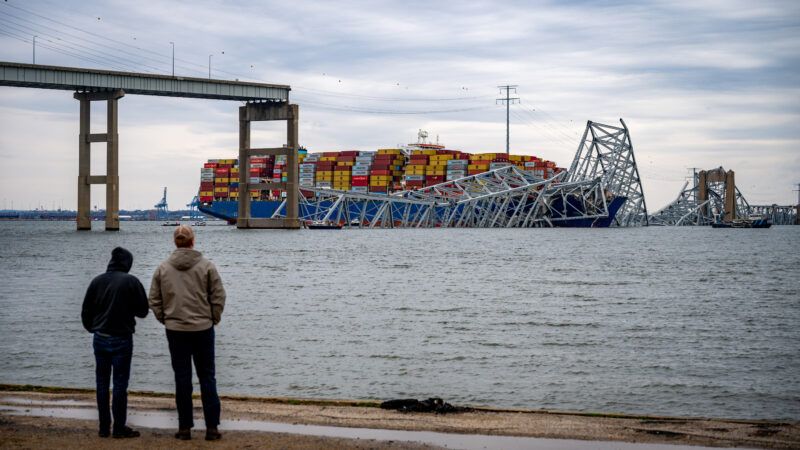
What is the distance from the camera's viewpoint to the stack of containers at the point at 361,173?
573ft

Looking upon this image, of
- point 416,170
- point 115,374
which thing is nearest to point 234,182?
point 416,170

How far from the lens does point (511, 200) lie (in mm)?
148250

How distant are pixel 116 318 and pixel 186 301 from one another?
2.69 ft

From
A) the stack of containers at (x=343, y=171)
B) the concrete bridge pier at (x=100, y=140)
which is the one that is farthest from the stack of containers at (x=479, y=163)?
the concrete bridge pier at (x=100, y=140)

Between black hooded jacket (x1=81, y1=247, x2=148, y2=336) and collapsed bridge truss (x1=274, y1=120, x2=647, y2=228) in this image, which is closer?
black hooded jacket (x1=81, y1=247, x2=148, y2=336)

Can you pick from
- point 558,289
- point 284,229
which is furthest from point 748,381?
point 284,229

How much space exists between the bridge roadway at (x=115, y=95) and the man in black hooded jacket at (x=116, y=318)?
86.4 m

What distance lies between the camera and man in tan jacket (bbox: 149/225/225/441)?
939cm

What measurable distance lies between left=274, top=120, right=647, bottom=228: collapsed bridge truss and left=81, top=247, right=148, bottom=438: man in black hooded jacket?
124207mm

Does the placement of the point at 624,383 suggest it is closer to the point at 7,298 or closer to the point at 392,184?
the point at 7,298

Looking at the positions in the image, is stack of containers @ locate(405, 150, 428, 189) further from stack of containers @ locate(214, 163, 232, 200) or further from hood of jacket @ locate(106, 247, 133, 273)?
hood of jacket @ locate(106, 247, 133, 273)

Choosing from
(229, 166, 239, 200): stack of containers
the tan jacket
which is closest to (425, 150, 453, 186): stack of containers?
(229, 166, 239, 200): stack of containers

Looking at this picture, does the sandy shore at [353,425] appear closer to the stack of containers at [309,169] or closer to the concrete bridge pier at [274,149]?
the concrete bridge pier at [274,149]

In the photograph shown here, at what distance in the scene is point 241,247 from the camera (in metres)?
78.4
